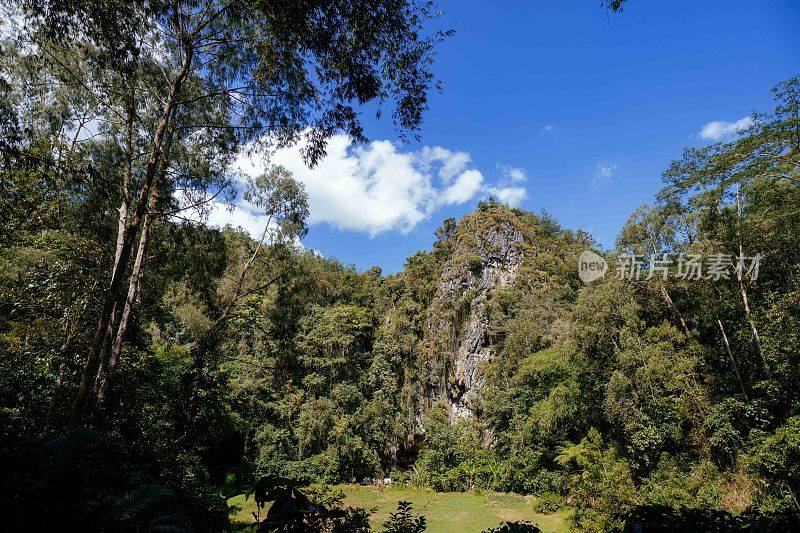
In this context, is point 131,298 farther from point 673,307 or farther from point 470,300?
point 470,300

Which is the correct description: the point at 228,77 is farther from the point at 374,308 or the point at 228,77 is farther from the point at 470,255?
the point at 374,308

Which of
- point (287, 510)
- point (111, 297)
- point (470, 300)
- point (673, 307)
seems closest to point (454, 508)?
point (673, 307)

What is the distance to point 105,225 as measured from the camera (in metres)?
11.0

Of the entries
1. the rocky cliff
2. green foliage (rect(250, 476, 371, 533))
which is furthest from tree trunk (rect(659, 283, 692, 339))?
green foliage (rect(250, 476, 371, 533))

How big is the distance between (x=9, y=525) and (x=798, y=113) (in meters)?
14.0

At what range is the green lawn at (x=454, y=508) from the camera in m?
13.4

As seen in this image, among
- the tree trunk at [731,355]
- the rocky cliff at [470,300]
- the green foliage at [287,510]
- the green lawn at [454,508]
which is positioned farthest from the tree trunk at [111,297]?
the rocky cliff at [470,300]

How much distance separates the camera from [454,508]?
635 inches

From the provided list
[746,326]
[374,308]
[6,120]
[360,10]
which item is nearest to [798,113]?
[746,326]

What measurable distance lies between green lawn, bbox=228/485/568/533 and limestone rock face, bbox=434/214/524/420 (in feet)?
18.8

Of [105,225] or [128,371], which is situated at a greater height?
[105,225]

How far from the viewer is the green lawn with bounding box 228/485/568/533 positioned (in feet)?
43.9

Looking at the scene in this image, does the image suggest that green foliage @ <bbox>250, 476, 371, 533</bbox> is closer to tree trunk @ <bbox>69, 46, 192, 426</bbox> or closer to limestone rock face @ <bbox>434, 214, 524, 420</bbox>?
tree trunk @ <bbox>69, 46, 192, 426</bbox>

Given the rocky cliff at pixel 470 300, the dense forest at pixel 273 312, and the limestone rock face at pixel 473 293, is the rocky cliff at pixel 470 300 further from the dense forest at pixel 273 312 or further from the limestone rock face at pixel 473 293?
the dense forest at pixel 273 312
